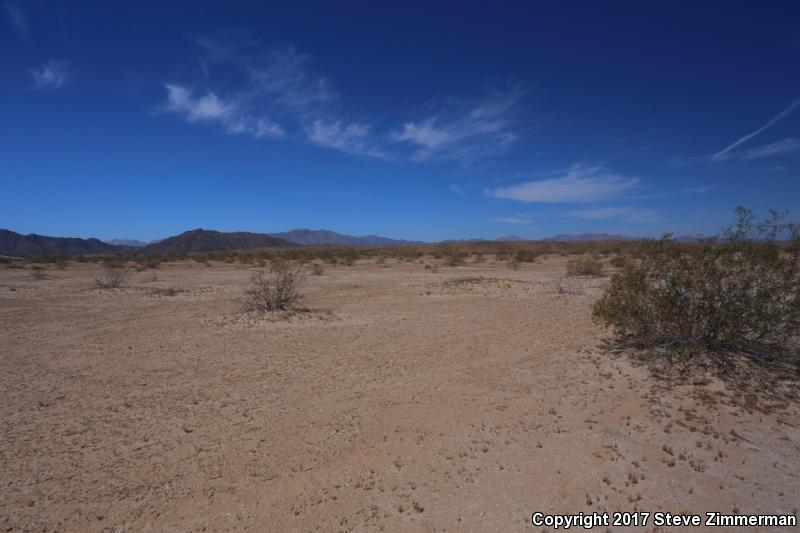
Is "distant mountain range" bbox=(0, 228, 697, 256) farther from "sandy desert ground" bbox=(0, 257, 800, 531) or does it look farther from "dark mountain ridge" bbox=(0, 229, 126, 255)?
"sandy desert ground" bbox=(0, 257, 800, 531)

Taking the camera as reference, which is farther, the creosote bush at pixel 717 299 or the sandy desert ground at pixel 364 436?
the creosote bush at pixel 717 299

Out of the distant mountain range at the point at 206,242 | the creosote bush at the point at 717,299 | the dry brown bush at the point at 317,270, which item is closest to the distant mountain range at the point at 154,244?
the distant mountain range at the point at 206,242

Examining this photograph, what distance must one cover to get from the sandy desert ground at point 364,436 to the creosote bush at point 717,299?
1053 mm

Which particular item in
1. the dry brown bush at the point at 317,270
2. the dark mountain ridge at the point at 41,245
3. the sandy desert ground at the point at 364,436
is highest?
the dark mountain ridge at the point at 41,245

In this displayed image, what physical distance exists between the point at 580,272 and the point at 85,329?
868 inches

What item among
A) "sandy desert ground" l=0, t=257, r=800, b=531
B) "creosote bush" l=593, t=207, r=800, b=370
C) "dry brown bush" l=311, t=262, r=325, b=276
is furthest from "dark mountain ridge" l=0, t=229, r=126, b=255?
"creosote bush" l=593, t=207, r=800, b=370

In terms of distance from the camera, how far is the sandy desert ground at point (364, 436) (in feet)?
12.7

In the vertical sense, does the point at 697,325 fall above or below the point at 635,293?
below

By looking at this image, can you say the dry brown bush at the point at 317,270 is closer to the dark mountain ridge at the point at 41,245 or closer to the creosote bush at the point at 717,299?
the creosote bush at the point at 717,299

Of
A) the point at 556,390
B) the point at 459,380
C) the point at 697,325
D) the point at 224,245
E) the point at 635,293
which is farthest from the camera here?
the point at 224,245

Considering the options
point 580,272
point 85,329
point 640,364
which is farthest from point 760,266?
point 580,272

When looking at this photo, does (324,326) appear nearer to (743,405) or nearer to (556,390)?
(556,390)

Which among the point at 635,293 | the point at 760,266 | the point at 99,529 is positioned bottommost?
the point at 99,529

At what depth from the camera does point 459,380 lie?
7.12m
